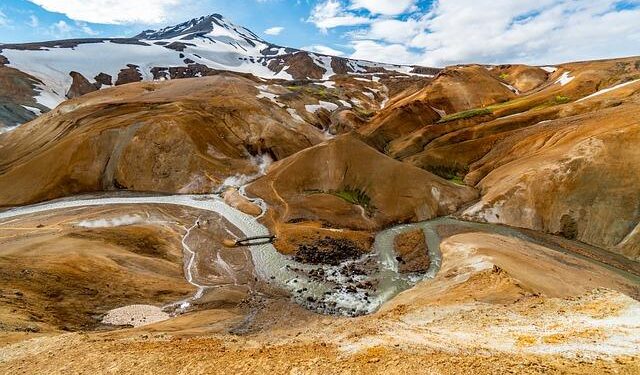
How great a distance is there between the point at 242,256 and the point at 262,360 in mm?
31380

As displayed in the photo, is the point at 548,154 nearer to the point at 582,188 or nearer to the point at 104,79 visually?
the point at 582,188

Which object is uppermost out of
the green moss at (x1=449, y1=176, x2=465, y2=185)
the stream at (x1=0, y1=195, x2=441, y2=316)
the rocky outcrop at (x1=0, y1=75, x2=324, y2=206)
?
the rocky outcrop at (x1=0, y1=75, x2=324, y2=206)

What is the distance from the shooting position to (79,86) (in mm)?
160625

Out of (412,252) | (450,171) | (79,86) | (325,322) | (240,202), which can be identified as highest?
(79,86)

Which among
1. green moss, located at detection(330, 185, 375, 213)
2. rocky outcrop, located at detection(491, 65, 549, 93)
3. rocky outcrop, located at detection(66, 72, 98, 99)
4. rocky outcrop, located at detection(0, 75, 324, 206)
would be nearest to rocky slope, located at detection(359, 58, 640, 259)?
green moss, located at detection(330, 185, 375, 213)

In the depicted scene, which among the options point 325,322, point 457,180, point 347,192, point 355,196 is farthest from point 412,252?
point 457,180

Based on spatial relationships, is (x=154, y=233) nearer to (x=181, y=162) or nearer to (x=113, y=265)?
(x=113, y=265)

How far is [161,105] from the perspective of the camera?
87812mm

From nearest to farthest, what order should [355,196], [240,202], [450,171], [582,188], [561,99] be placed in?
1. [582,188]
2. [355,196]
3. [240,202]
4. [450,171]
5. [561,99]

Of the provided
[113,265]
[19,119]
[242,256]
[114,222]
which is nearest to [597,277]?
[242,256]

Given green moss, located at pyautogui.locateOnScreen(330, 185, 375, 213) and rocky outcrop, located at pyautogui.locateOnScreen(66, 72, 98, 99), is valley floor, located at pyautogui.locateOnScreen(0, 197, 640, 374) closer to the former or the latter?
green moss, located at pyautogui.locateOnScreen(330, 185, 375, 213)

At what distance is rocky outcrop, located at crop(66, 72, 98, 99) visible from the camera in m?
156

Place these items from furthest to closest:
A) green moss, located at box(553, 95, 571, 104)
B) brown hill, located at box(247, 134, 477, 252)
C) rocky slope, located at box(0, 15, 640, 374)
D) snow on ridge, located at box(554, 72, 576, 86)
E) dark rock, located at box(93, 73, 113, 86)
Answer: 1. dark rock, located at box(93, 73, 113, 86)
2. snow on ridge, located at box(554, 72, 576, 86)
3. green moss, located at box(553, 95, 571, 104)
4. brown hill, located at box(247, 134, 477, 252)
5. rocky slope, located at box(0, 15, 640, 374)

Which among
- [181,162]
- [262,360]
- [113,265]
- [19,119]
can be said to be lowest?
[113,265]
